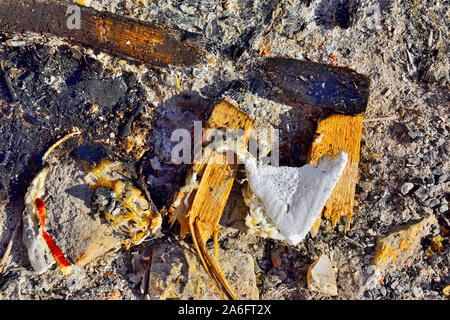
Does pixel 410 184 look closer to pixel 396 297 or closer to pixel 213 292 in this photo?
pixel 396 297

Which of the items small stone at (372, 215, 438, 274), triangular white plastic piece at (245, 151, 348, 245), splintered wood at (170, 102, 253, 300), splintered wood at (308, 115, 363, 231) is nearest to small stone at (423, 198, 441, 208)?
small stone at (372, 215, 438, 274)

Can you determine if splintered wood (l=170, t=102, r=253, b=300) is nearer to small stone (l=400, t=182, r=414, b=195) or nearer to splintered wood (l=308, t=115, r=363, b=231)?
splintered wood (l=308, t=115, r=363, b=231)

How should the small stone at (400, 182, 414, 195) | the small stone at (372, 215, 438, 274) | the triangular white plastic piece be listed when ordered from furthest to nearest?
1. the small stone at (400, 182, 414, 195)
2. the small stone at (372, 215, 438, 274)
3. the triangular white plastic piece

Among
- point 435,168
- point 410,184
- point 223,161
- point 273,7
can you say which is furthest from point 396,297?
point 273,7

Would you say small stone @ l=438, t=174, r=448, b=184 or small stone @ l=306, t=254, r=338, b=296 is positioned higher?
small stone @ l=438, t=174, r=448, b=184

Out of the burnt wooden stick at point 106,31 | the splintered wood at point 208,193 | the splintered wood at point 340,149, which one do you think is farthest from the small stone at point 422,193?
the burnt wooden stick at point 106,31

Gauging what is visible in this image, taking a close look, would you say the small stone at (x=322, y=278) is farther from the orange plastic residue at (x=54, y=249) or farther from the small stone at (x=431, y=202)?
the orange plastic residue at (x=54, y=249)
